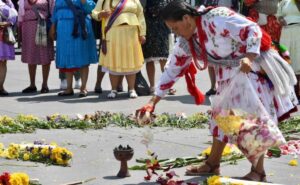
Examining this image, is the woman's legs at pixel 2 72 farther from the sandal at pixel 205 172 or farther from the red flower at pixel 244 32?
the red flower at pixel 244 32

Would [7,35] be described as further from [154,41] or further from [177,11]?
[177,11]

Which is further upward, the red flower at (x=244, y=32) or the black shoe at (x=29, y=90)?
the red flower at (x=244, y=32)

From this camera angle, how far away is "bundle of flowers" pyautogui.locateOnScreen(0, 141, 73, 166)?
22.0ft

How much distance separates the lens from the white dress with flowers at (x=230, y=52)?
5734 mm

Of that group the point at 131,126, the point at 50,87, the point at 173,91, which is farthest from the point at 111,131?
the point at 50,87

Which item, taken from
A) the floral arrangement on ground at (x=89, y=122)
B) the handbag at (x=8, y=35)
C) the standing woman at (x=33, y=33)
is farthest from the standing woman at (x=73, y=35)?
the floral arrangement on ground at (x=89, y=122)

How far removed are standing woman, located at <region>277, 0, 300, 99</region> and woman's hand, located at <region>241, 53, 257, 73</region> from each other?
5.87m

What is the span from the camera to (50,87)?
1351cm

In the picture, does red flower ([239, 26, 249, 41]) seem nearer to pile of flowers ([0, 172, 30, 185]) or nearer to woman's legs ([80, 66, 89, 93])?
pile of flowers ([0, 172, 30, 185])

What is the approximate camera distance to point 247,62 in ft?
18.3

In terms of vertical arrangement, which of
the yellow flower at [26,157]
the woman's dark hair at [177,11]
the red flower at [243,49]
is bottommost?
the yellow flower at [26,157]

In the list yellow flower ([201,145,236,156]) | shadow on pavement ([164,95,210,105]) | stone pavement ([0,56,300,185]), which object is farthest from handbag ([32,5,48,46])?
yellow flower ([201,145,236,156])

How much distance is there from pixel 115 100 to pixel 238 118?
230 inches

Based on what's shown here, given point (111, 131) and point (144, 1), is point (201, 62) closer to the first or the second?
point (111, 131)
